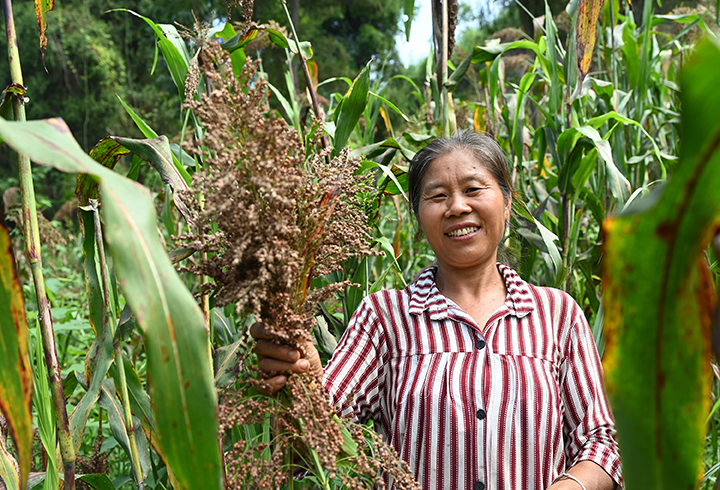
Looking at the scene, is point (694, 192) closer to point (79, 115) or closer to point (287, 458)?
point (287, 458)

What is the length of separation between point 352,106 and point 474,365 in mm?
673

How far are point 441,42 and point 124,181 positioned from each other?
1.34 meters

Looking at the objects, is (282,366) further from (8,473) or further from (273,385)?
(8,473)

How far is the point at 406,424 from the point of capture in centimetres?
117

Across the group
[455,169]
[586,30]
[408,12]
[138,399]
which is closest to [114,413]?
[138,399]

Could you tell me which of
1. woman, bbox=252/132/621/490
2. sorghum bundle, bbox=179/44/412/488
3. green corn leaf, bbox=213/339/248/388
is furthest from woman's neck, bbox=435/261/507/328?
sorghum bundle, bbox=179/44/412/488

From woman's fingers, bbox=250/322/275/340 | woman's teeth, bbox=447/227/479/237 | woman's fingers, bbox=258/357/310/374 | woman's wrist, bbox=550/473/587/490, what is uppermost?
woman's teeth, bbox=447/227/479/237

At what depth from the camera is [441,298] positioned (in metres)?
1.26

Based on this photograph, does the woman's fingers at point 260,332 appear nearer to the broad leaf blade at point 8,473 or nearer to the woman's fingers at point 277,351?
the woman's fingers at point 277,351

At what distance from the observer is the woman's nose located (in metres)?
1.19

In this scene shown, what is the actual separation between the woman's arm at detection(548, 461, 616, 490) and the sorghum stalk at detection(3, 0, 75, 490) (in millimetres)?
846

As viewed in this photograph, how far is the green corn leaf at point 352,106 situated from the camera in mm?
1346

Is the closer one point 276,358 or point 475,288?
point 276,358

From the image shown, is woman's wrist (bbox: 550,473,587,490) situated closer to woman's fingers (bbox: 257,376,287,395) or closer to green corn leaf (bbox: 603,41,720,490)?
woman's fingers (bbox: 257,376,287,395)
